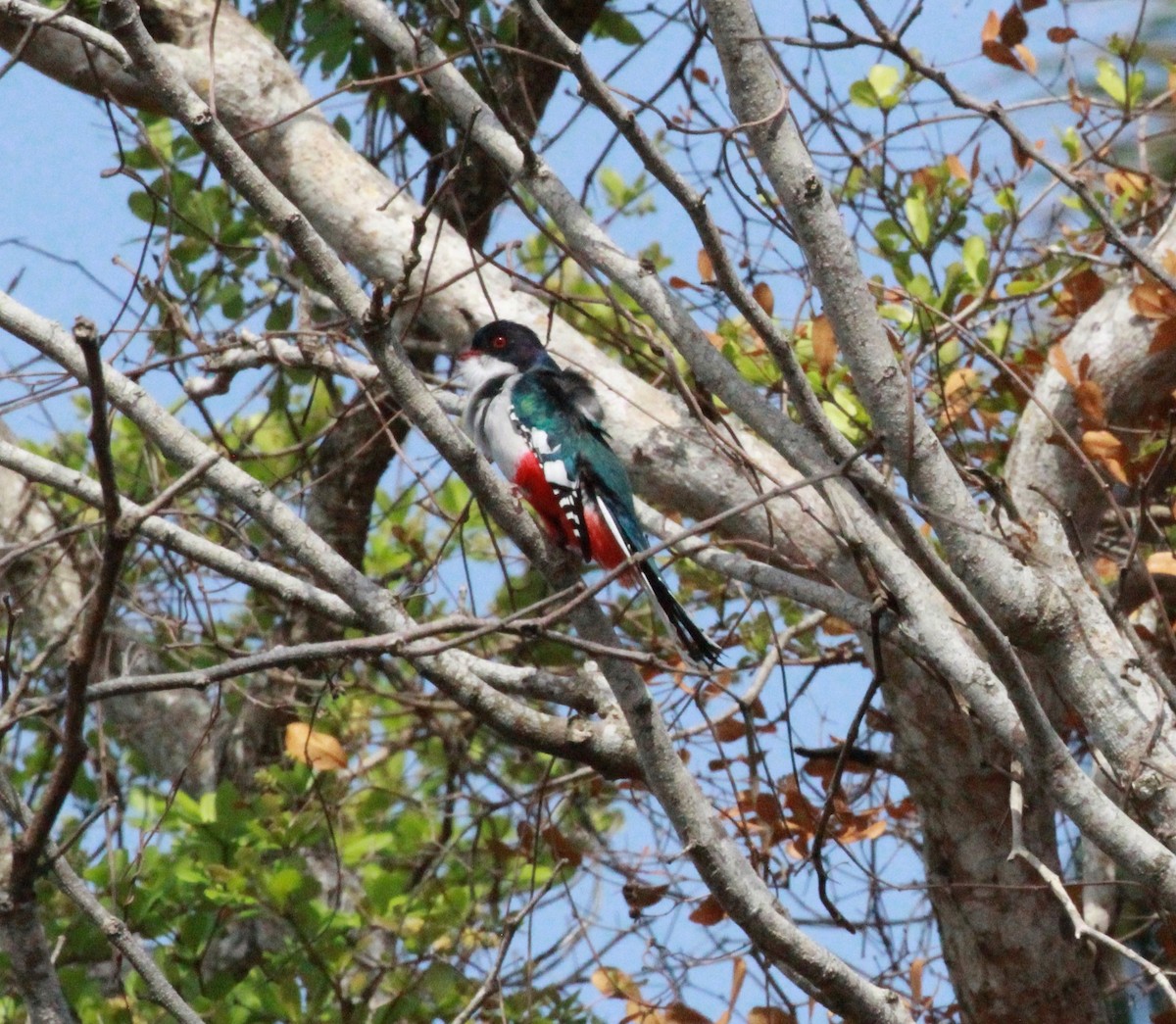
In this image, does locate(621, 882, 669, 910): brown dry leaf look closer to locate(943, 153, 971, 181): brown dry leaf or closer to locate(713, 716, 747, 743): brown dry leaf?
locate(713, 716, 747, 743): brown dry leaf

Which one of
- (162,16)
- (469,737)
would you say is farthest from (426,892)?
(162,16)

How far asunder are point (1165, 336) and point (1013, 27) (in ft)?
4.10

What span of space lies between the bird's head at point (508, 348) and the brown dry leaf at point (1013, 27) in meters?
1.60

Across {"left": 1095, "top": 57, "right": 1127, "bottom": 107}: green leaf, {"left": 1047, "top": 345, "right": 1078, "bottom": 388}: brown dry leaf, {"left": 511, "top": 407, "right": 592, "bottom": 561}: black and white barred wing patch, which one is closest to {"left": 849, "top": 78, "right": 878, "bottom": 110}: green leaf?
{"left": 1095, "top": 57, "right": 1127, "bottom": 107}: green leaf

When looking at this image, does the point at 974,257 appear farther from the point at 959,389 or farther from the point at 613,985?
the point at 613,985

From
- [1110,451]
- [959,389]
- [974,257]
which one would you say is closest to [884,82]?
[974,257]

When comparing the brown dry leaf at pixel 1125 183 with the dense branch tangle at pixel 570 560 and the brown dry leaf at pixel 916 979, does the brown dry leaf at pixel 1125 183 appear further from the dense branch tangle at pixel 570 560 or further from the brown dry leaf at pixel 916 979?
the brown dry leaf at pixel 916 979

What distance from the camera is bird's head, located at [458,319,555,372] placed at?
13.4ft

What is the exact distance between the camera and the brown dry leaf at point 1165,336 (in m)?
3.47

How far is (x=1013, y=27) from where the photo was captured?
429 cm

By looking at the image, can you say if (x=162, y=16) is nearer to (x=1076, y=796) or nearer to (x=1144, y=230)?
(x=1144, y=230)

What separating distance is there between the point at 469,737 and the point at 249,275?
1.87 meters

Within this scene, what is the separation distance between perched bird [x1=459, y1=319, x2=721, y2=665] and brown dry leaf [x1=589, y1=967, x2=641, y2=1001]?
87 centimetres

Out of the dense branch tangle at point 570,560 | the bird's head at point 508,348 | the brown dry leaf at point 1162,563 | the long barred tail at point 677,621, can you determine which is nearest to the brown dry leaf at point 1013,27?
the dense branch tangle at point 570,560
